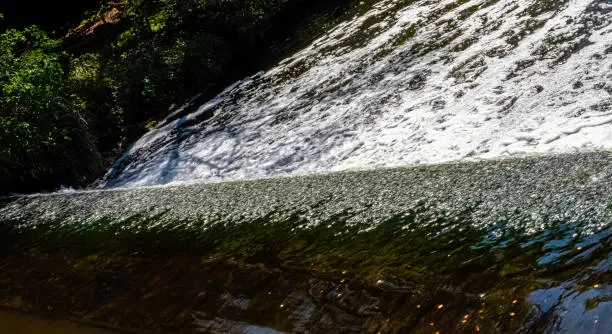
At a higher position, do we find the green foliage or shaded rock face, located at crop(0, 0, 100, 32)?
shaded rock face, located at crop(0, 0, 100, 32)

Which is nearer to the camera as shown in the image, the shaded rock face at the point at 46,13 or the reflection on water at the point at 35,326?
the reflection on water at the point at 35,326

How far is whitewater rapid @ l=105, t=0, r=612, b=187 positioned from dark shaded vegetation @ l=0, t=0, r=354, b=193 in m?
1.43

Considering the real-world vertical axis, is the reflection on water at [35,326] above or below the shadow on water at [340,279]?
above

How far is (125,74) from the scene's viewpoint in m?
18.1

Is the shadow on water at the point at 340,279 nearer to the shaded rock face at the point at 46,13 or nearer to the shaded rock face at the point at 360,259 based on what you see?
Answer: the shaded rock face at the point at 360,259

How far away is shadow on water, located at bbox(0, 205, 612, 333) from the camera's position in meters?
3.94

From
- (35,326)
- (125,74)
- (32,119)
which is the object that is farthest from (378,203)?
(125,74)

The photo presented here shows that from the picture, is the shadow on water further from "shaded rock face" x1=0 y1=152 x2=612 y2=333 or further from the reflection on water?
the reflection on water

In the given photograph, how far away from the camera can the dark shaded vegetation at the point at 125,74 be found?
14.5 metres

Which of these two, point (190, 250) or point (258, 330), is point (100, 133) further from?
point (258, 330)

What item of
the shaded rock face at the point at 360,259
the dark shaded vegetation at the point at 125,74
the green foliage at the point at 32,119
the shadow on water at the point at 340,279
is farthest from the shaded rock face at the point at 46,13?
the shadow on water at the point at 340,279

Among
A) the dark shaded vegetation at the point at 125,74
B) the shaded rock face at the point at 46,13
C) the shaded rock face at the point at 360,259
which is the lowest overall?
the shaded rock face at the point at 360,259

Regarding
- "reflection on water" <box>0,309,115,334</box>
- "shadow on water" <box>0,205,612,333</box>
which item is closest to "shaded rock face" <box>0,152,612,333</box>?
"shadow on water" <box>0,205,612,333</box>

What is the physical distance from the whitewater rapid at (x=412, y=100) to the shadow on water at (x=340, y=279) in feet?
8.43
